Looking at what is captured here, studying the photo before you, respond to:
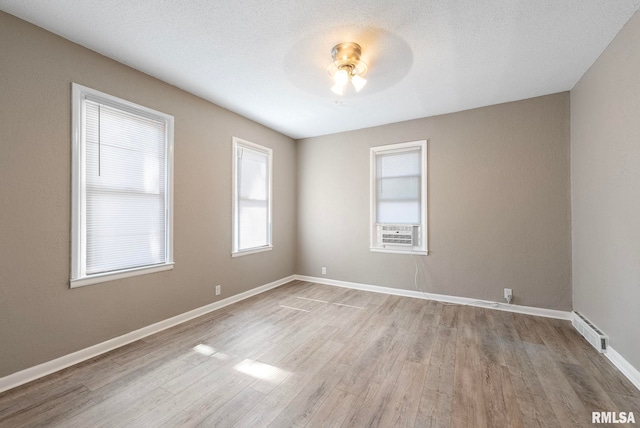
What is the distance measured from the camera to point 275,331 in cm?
285

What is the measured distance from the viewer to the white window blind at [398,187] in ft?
13.4

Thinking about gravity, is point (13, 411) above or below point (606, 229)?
below

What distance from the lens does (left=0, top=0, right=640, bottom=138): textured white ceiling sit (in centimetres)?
187

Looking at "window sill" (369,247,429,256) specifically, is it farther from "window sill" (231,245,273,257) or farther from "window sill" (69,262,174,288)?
"window sill" (69,262,174,288)

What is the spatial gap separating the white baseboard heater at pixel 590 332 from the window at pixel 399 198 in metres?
1.75

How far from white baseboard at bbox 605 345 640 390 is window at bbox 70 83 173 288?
425 centimetres

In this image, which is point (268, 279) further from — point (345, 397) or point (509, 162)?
point (509, 162)

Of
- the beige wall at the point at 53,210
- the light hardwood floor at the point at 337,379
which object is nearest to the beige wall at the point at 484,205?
the light hardwood floor at the point at 337,379

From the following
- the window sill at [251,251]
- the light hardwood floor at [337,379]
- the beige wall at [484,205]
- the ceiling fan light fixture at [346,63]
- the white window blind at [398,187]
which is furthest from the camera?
the white window blind at [398,187]

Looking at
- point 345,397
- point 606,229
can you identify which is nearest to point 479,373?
point 345,397

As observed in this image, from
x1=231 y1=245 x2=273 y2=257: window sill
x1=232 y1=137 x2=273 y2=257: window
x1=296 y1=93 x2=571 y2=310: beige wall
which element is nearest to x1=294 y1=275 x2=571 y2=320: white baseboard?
x1=296 y1=93 x2=571 y2=310: beige wall

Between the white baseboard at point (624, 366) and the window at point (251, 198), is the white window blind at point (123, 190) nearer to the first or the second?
the window at point (251, 198)

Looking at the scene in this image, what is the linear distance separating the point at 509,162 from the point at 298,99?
2.92 metres

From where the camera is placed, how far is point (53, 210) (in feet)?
6.93
